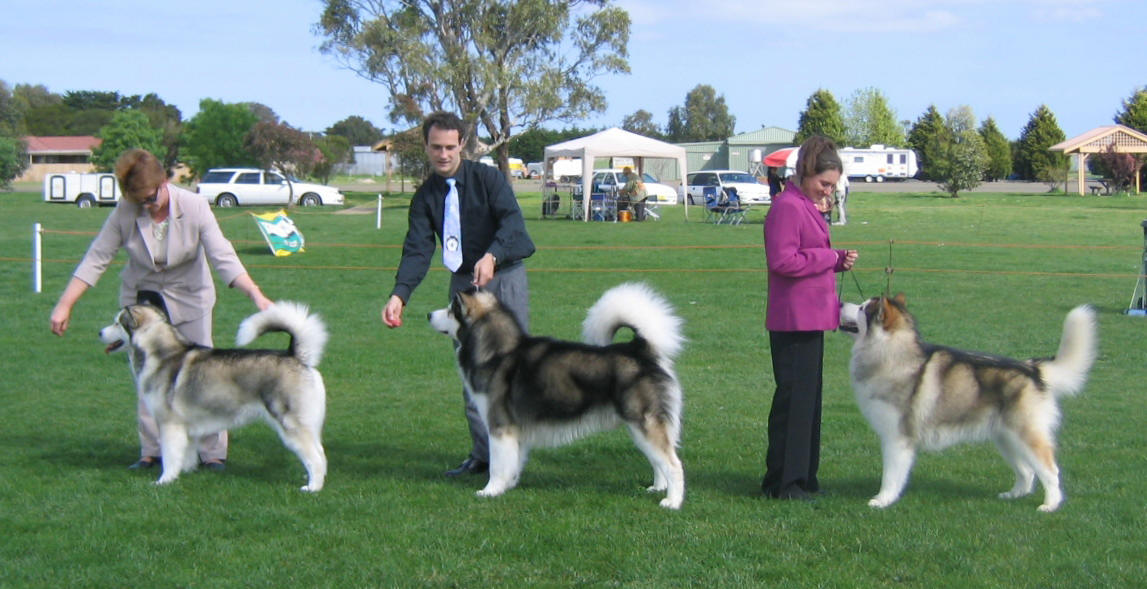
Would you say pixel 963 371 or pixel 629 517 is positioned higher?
pixel 963 371

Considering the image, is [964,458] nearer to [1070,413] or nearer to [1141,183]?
[1070,413]

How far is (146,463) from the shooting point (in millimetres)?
6391

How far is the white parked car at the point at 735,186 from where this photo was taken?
40.4m

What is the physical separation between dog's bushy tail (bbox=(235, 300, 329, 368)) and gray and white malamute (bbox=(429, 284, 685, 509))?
717 mm

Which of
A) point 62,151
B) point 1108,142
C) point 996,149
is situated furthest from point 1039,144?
point 62,151

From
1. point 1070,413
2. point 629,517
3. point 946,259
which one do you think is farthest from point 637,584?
point 946,259

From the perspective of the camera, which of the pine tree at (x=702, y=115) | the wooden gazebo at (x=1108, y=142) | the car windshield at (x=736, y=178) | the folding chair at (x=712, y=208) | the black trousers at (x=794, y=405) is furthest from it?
the pine tree at (x=702, y=115)

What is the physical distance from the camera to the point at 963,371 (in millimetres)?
5344

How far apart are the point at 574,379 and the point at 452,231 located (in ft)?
3.97

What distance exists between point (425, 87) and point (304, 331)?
139 feet

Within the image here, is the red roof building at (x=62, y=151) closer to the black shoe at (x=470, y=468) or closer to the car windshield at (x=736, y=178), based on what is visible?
the car windshield at (x=736, y=178)

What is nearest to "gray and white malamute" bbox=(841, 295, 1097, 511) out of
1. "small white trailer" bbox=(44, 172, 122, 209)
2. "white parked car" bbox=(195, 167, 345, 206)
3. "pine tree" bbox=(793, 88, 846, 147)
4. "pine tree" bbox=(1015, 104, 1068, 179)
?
"white parked car" bbox=(195, 167, 345, 206)

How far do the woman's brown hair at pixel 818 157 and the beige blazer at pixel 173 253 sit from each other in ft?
11.2

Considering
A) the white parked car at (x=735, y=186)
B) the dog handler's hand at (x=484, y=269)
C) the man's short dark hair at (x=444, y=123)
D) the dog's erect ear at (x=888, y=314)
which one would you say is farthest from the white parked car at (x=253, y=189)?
the dog's erect ear at (x=888, y=314)
